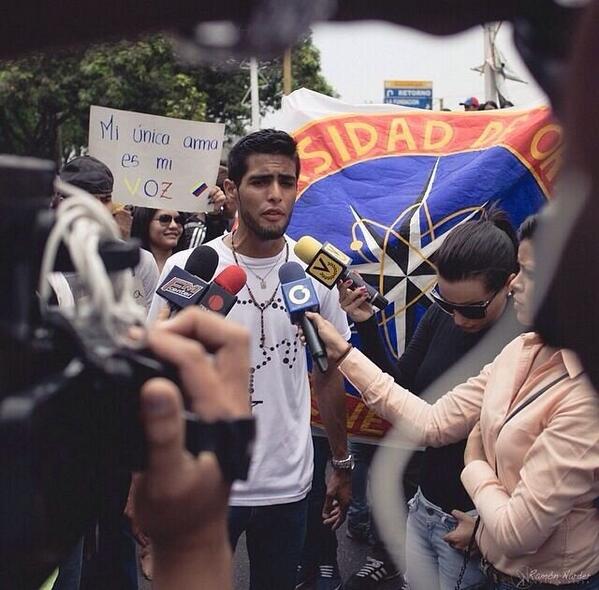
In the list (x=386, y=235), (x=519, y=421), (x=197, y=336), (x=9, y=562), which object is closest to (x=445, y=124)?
(x=386, y=235)

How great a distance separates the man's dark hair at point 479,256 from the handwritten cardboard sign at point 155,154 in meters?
2.02

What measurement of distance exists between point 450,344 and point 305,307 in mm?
540

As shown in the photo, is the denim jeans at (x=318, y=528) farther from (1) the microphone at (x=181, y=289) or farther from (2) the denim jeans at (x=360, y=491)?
(1) the microphone at (x=181, y=289)

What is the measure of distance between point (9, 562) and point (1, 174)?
325 mm

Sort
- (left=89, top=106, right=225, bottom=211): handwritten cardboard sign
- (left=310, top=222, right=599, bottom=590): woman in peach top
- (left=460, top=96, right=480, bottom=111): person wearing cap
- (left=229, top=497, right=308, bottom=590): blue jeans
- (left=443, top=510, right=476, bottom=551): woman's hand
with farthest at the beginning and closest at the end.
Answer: (left=460, top=96, right=480, bottom=111): person wearing cap → (left=89, top=106, right=225, bottom=211): handwritten cardboard sign → (left=229, top=497, right=308, bottom=590): blue jeans → (left=443, top=510, right=476, bottom=551): woman's hand → (left=310, top=222, right=599, bottom=590): woman in peach top

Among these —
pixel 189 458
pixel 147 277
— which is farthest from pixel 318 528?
pixel 189 458

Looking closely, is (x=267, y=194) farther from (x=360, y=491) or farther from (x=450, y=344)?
(x=360, y=491)

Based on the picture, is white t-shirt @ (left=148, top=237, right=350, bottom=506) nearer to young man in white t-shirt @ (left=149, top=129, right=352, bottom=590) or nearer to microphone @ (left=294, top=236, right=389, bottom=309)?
young man in white t-shirt @ (left=149, top=129, right=352, bottom=590)

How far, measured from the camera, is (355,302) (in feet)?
8.30

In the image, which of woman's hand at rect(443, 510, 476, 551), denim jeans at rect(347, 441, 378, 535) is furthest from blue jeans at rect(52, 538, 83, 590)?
denim jeans at rect(347, 441, 378, 535)

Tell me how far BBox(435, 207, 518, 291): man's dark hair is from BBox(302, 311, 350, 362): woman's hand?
0.38 metres

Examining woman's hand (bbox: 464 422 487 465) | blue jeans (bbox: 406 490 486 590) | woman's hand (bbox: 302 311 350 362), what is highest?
woman's hand (bbox: 302 311 350 362)

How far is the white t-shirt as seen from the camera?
2.57 m

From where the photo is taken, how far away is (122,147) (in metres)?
4.14
